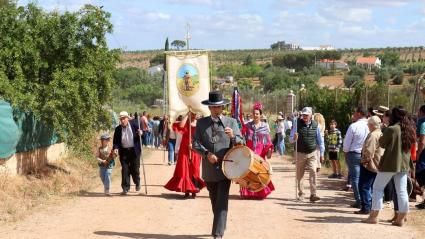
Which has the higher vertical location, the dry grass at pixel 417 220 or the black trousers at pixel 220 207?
the black trousers at pixel 220 207

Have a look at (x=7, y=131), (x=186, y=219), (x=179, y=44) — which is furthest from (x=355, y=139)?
(x=179, y=44)

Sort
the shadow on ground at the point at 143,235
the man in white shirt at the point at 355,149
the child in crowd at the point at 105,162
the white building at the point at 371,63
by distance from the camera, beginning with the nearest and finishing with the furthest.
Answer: the shadow on ground at the point at 143,235, the man in white shirt at the point at 355,149, the child in crowd at the point at 105,162, the white building at the point at 371,63

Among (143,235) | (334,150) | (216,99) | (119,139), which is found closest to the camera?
(216,99)

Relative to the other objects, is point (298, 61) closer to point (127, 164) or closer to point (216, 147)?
point (127, 164)

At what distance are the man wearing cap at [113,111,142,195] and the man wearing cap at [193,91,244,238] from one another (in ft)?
15.6

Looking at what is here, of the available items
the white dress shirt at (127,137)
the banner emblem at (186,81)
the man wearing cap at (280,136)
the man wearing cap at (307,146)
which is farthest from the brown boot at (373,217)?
the man wearing cap at (280,136)

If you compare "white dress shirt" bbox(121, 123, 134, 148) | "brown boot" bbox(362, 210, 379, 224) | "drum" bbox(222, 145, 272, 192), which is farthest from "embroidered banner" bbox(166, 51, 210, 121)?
"drum" bbox(222, 145, 272, 192)

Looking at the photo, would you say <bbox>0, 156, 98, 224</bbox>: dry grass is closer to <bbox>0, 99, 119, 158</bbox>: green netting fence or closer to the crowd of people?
<bbox>0, 99, 119, 158</bbox>: green netting fence

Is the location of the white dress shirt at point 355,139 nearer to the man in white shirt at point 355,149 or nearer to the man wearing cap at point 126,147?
the man in white shirt at point 355,149

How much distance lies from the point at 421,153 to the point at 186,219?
4440 millimetres

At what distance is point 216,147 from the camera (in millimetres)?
9750

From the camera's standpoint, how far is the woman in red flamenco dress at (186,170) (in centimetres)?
1406

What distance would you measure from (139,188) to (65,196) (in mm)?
1662

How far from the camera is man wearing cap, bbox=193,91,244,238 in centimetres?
948
